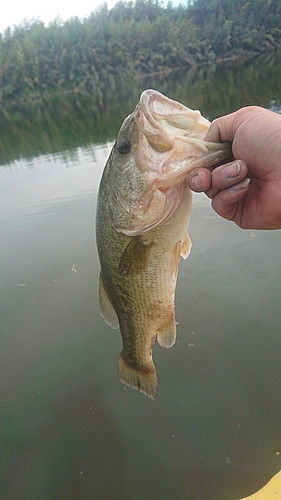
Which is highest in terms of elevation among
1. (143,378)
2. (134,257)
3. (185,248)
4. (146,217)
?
(146,217)

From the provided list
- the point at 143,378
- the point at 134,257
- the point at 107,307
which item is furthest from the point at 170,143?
the point at 143,378

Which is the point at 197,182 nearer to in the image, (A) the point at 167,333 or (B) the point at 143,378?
(A) the point at 167,333

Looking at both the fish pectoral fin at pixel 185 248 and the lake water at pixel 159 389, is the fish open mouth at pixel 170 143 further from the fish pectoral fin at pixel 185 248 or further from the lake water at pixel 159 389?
the lake water at pixel 159 389

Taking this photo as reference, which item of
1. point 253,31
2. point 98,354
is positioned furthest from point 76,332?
point 253,31

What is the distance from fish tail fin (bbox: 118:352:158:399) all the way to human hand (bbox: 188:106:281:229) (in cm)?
114

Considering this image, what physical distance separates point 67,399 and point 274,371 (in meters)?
2.23

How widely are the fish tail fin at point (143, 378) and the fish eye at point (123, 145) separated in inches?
52.9

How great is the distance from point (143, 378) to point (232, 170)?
1.44m

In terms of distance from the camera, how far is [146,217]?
176 centimetres

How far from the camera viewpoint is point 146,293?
2.06m

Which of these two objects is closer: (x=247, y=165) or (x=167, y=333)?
(x=247, y=165)

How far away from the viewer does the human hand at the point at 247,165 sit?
1612 mm

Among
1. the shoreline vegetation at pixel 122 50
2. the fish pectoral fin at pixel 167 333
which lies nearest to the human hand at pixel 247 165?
the fish pectoral fin at pixel 167 333

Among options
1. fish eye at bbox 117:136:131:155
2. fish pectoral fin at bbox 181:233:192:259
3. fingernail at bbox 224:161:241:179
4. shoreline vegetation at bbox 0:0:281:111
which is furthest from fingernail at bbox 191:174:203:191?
shoreline vegetation at bbox 0:0:281:111
